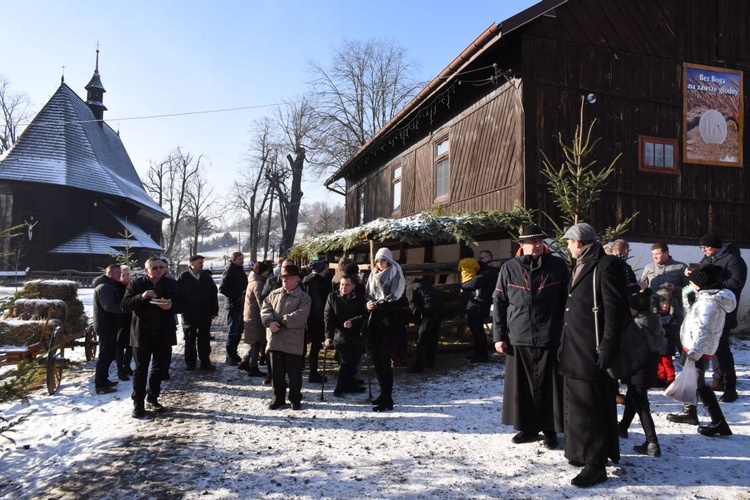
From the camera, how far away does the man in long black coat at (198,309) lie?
25.3 ft

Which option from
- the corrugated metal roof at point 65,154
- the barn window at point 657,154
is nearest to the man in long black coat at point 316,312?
the barn window at point 657,154

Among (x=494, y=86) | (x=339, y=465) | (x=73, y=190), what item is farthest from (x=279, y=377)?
(x=73, y=190)

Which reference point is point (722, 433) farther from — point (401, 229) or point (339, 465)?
point (401, 229)

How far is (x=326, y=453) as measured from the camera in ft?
14.6

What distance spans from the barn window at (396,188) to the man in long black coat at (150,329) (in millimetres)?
11613

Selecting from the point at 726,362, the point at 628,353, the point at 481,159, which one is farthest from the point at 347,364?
the point at 481,159

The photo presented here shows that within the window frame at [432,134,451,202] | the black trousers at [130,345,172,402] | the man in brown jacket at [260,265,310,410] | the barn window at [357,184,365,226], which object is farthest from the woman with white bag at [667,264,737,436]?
the barn window at [357,184,365,226]

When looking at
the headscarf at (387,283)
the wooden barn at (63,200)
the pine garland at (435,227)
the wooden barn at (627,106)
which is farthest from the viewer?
the wooden barn at (63,200)

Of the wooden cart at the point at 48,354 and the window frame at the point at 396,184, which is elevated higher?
the window frame at the point at 396,184

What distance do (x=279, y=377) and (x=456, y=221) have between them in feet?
15.8

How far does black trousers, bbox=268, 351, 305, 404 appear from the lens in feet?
19.0

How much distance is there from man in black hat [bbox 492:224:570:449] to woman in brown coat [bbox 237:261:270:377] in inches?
162

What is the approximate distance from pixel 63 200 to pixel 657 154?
3187cm

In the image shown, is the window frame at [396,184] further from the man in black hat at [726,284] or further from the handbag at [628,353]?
the handbag at [628,353]
